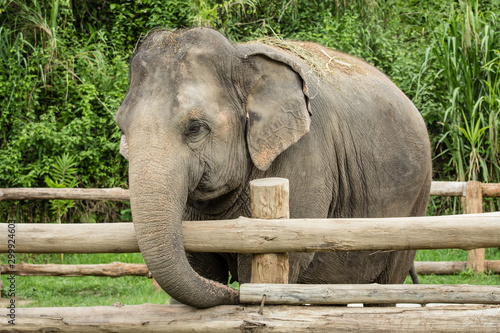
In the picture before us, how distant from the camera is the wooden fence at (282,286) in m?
3.10

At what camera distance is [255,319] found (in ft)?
10.2

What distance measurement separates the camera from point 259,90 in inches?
146

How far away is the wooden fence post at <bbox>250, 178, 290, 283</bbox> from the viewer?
326 cm

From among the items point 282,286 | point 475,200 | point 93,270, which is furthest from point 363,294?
point 475,200

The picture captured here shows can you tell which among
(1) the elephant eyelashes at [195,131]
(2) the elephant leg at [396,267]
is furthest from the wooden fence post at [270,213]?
(2) the elephant leg at [396,267]

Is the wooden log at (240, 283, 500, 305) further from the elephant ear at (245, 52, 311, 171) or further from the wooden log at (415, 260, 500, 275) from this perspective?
the wooden log at (415, 260, 500, 275)

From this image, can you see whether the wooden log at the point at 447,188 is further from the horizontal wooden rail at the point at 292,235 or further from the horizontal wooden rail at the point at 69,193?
the horizontal wooden rail at the point at 292,235

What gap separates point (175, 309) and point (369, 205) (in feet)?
5.90

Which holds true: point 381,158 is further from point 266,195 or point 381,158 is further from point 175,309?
point 175,309

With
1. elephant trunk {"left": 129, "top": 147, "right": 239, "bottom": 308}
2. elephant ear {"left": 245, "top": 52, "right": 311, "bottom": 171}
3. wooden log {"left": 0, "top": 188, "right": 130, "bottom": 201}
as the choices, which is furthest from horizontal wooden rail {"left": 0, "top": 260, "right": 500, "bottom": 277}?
elephant trunk {"left": 129, "top": 147, "right": 239, "bottom": 308}

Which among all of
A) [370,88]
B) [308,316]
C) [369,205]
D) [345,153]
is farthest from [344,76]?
[308,316]

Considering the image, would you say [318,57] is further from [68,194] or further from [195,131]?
[68,194]

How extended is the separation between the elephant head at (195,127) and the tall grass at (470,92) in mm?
4949

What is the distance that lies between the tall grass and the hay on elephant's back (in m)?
3.77
